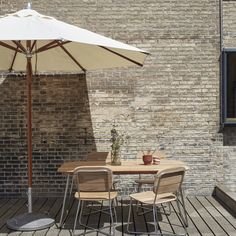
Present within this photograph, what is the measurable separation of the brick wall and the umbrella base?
173cm

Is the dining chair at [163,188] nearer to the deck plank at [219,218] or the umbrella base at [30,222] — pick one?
the deck plank at [219,218]

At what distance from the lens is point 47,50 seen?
6.33 m

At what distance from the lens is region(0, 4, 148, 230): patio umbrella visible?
449cm

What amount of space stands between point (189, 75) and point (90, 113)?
1820mm

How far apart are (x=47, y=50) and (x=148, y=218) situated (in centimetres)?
290

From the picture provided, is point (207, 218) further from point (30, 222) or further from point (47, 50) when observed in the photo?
point (47, 50)

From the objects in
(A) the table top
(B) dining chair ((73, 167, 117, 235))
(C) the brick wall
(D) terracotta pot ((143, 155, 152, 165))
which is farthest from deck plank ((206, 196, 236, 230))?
(B) dining chair ((73, 167, 117, 235))

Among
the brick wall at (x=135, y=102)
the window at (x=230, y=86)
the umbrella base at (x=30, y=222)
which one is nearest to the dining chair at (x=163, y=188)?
the umbrella base at (x=30, y=222)

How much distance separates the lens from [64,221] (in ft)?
18.5

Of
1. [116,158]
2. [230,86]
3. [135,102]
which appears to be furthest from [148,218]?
[230,86]

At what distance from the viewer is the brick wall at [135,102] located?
712 centimetres

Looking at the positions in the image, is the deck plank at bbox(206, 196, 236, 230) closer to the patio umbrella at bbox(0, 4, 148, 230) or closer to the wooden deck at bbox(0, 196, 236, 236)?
the wooden deck at bbox(0, 196, 236, 236)

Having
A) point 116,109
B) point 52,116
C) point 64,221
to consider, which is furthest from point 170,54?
point 64,221

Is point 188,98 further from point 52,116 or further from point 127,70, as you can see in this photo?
point 52,116
